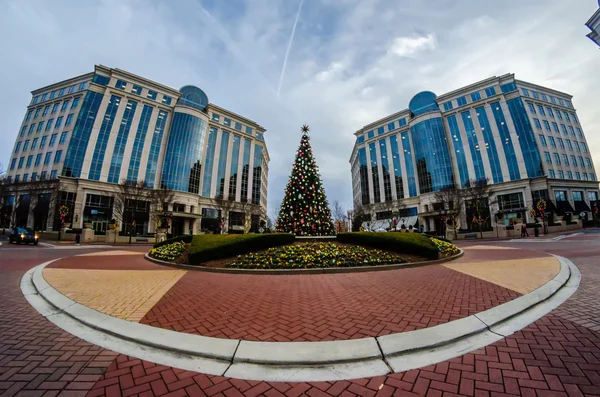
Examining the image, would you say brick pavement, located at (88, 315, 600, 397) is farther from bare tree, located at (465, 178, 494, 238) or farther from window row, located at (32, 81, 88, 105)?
window row, located at (32, 81, 88, 105)

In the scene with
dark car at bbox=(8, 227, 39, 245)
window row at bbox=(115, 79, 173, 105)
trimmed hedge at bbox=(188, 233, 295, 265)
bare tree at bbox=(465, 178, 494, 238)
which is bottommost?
trimmed hedge at bbox=(188, 233, 295, 265)

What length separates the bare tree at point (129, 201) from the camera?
1452 inches

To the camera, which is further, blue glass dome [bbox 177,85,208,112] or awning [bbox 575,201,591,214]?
blue glass dome [bbox 177,85,208,112]

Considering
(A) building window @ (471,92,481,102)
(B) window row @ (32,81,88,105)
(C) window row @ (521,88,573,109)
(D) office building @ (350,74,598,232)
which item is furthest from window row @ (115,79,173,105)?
(C) window row @ (521,88,573,109)

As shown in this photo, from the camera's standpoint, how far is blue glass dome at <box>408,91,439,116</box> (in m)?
57.2

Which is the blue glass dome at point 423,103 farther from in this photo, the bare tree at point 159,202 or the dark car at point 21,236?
the dark car at point 21,236

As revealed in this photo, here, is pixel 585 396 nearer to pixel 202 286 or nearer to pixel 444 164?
pixel 202 286

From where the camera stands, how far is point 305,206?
639 inches

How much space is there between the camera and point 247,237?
1084 centimetres

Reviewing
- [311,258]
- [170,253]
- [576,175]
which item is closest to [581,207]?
[576,175]

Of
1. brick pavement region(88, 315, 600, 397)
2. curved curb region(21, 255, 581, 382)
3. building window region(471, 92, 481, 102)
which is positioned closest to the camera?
brick pavement region(88, 315, 600, 397)

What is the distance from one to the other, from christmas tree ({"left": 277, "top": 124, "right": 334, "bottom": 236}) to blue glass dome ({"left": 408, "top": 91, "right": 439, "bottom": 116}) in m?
53.9

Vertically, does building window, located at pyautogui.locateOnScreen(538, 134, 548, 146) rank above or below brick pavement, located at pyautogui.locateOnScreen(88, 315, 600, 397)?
above

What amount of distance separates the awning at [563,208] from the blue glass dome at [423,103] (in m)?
30.7
